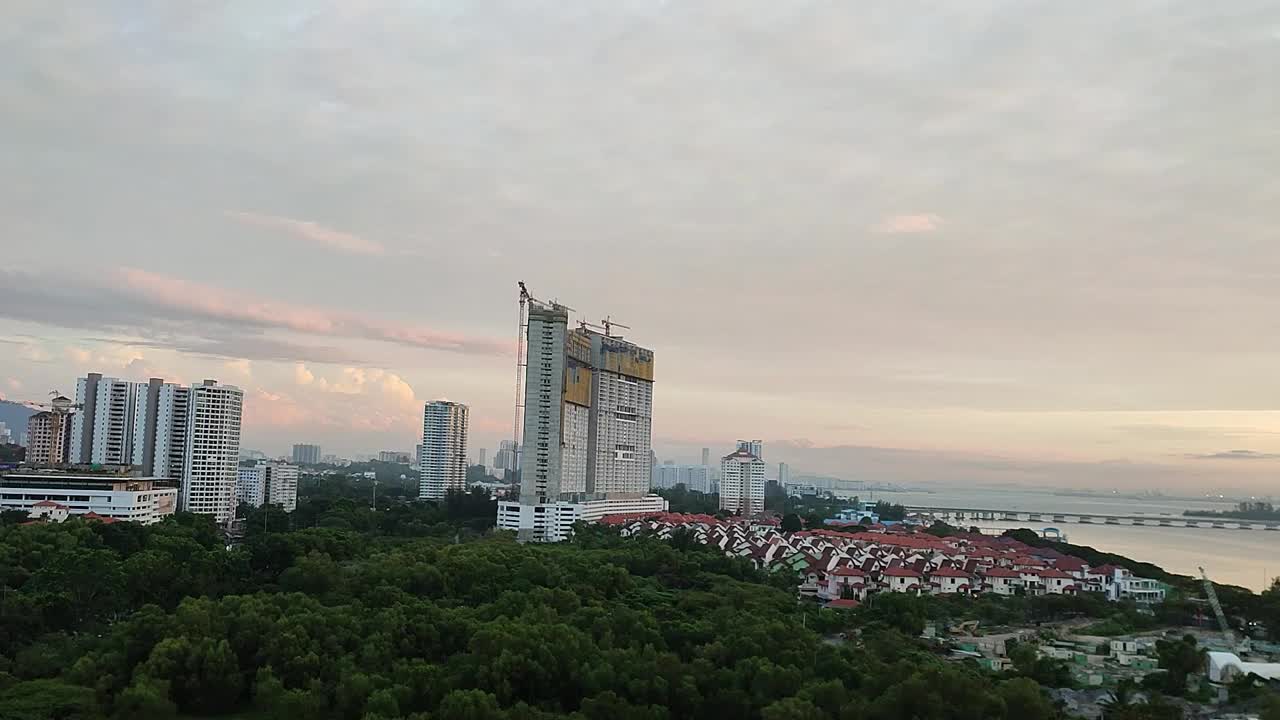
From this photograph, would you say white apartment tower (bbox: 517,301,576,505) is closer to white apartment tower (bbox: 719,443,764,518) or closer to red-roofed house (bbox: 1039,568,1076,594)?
red-roofed house (bbox: 1039,568,1076,594)

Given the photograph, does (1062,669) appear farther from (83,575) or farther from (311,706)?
(83,575)

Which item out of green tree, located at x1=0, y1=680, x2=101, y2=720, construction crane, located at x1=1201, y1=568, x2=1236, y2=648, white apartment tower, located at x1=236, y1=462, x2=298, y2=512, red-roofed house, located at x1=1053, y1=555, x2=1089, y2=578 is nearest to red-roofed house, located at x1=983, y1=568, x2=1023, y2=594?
red-roofed house, located at x1=1053, y1=555, x2=1089, y2=578

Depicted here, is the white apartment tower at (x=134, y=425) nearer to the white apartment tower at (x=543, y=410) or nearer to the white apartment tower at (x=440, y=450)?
the white apartment tower at (x=543, y=410)

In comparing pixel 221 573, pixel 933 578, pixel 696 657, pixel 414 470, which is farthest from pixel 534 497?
pixel 414 470

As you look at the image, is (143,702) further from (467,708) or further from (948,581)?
(948,581)

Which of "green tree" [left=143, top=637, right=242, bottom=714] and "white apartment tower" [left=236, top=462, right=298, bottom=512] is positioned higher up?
"white apartment tower" [left=236, top=462, right=298, bottom=512]

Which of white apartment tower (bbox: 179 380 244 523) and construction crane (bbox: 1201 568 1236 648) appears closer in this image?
construction crane (bbox: 1201 568 1236 648)

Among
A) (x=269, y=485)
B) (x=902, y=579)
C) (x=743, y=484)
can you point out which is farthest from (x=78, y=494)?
(x=743, y=484)
